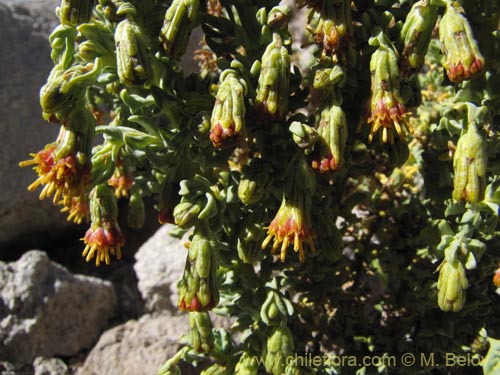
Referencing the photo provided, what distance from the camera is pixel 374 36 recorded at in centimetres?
182

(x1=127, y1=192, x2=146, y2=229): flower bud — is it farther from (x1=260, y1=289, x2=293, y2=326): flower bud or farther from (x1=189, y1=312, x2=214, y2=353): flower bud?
(x1=260, y1=289, x2=293, y2=326): flower bud

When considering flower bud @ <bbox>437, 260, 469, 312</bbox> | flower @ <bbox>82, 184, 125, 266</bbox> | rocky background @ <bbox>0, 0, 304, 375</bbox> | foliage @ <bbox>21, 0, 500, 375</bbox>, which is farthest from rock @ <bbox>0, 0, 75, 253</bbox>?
flower bud @ <bbox>437, 260, 469, 312</bbox>

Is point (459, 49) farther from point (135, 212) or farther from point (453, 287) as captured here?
point (135, 212)

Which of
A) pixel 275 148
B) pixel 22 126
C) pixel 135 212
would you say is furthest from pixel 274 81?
pixel 22 126

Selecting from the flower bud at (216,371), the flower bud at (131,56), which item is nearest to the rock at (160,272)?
the flower bud at (216,371)

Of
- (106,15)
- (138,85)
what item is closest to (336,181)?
(138,85)

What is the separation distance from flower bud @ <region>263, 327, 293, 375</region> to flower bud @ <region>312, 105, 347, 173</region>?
2.09 ft

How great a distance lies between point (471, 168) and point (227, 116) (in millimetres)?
725

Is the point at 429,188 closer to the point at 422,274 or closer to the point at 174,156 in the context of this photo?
the point at 422,274

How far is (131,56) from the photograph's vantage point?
5.32 ft

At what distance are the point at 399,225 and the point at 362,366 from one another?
2.23ft

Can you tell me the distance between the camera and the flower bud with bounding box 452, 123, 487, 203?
1658mm

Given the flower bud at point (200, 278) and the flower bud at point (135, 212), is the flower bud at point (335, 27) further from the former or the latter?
the flower bud at point (135, 212)

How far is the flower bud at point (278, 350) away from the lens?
2.04 meters
